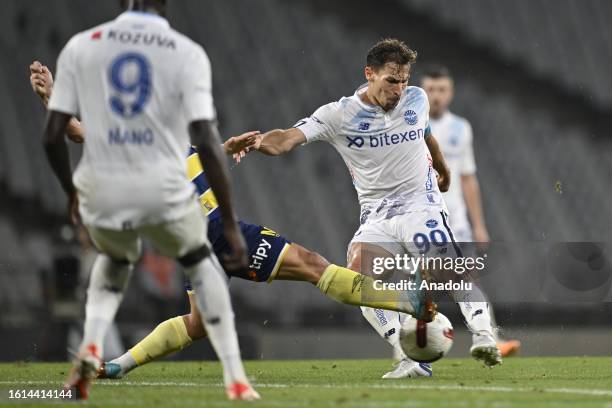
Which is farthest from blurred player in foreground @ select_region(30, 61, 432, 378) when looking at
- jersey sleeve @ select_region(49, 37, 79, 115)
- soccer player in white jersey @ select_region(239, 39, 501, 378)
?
jersey sleeve @ select_region(49, 37, 79, 115)

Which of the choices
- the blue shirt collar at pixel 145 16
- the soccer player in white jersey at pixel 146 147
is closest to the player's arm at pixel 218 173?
the soccer player in white jersey at pixel 146 147

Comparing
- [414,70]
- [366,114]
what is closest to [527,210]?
[414,70]

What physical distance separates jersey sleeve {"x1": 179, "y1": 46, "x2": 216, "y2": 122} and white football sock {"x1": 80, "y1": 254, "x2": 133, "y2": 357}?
0.75 m

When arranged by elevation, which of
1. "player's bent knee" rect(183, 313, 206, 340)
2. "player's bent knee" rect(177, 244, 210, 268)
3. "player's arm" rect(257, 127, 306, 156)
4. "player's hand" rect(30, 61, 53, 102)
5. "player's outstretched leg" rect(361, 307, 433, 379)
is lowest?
"player's outstretched leg" rect(361, 307, 433, 379)

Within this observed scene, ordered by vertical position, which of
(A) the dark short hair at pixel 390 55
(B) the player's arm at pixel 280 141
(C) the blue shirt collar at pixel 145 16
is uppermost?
(C) the blue shirt collar at pixel 145 16

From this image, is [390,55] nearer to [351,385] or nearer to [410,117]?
[410,117]

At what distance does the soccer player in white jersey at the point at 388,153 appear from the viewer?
7.07m

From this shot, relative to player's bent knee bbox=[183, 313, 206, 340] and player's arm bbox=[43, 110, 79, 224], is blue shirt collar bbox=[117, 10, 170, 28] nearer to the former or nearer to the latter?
player's arm bbox=[43, 110, 79, 224]

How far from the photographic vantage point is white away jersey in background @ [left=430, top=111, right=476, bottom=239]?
10430 mm

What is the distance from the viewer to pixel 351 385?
5996mm

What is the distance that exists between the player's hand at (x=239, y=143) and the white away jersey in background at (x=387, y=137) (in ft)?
2.87

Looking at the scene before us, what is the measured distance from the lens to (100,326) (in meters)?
4.79

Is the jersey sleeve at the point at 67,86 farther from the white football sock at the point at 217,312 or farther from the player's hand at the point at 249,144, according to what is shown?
the player's hand at the point at 249,144

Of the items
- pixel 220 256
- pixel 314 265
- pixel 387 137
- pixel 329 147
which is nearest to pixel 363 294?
pixel 314 265
